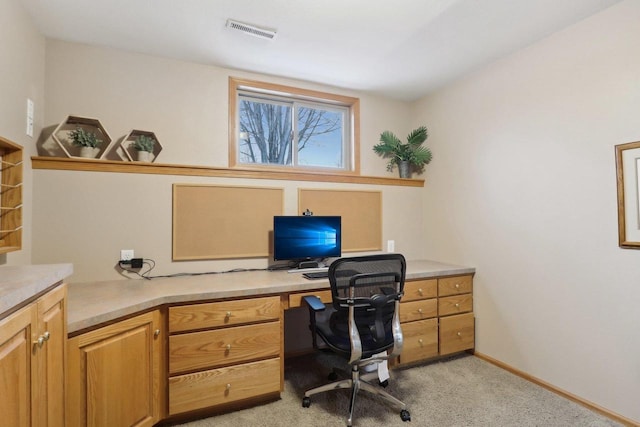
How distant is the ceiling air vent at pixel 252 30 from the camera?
2.13 metres

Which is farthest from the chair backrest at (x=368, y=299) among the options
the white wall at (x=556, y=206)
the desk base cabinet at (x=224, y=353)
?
the white wall at (x=556, y=206)

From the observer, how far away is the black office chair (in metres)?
1.89

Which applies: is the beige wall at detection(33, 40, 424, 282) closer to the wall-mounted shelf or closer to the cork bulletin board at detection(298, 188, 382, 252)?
the cork bulletin board at detection(298, 188, 382, 252)

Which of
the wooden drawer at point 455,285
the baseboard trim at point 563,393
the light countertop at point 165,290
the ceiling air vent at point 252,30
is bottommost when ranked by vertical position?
the baseboard trim at point 563,393

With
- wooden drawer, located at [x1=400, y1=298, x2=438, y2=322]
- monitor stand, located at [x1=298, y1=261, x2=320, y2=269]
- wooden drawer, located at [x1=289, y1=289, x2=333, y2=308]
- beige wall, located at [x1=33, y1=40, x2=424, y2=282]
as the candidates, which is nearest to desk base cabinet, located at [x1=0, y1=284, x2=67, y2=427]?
beige wall, located at [x1=33, y1=40, x2=424, y2=282]

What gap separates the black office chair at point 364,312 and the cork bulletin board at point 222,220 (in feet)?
3.15

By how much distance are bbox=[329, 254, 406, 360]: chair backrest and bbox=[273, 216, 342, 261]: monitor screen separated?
817 millimetres

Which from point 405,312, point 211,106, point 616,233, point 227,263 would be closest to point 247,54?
point 211,106

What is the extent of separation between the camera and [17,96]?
188 centimetres

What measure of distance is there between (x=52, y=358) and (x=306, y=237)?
1843 millimetres

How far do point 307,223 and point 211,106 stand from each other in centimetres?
132

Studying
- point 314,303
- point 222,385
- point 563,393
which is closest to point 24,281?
point 222,385

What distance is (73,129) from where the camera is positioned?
2336 millimetres

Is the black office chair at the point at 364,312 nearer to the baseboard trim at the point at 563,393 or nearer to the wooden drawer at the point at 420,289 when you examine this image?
the wooden drawer at the point at 420,289
